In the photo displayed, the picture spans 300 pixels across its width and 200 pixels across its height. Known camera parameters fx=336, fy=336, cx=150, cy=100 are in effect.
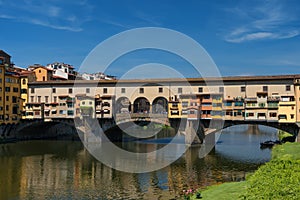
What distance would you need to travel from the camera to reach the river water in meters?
27.1

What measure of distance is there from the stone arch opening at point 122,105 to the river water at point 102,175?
15655 mm

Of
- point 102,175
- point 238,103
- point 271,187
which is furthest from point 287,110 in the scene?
point 271,187

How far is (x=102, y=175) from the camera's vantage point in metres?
34.3

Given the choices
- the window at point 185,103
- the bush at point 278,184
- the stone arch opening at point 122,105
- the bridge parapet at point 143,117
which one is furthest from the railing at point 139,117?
the bush at point 278,184

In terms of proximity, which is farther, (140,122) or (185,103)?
(140,122)

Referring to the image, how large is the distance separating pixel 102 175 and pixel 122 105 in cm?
3694

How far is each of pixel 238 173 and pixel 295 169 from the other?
15.5 m

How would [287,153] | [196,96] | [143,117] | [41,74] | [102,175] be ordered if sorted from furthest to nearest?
[41,74] < [143,117] < [196,96] < [102,175] < [287,153]

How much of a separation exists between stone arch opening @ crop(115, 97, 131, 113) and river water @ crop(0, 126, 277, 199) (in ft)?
51.4

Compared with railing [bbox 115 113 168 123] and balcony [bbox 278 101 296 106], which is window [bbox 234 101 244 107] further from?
railing [bbox 115 113 168 123]

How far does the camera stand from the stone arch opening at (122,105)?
6506 cm

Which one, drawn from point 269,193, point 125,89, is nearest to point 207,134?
point 125,89

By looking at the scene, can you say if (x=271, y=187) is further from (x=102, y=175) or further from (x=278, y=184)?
(x=102, y=175)

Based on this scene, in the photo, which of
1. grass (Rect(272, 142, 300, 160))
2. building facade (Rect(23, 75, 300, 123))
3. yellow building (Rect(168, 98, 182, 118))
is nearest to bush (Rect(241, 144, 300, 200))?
grass (Rect(272, 142, 300, 160))
